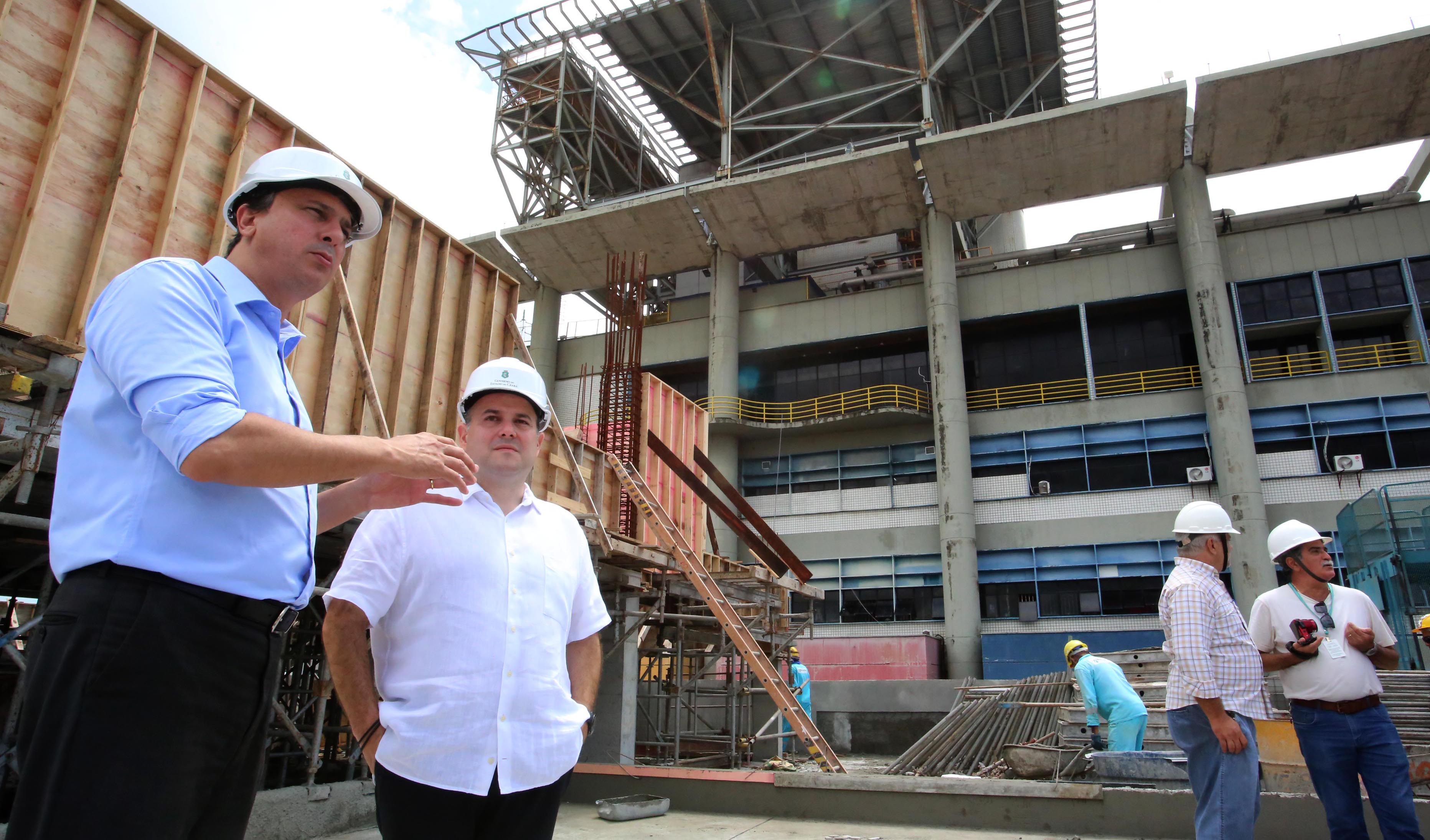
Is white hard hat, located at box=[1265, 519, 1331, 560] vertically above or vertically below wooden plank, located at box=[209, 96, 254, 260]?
below

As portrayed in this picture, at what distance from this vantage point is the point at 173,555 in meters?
1.50

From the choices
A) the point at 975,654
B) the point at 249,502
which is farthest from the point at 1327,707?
the point at 975,654

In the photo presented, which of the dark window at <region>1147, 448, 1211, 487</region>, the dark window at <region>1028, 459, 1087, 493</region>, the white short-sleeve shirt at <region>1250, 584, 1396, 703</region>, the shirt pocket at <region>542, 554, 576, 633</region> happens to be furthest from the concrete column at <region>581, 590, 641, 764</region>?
the dark window at <region>1147, 448, 1211, 487</region>

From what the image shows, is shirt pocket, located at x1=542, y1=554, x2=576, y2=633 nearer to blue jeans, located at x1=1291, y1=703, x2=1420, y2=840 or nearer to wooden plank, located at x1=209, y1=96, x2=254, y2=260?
blue jeans, located at x1=1291, y1=703, x2=1420, y2=840

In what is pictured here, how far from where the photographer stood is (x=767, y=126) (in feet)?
100

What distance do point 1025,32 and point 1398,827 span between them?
3068 cm

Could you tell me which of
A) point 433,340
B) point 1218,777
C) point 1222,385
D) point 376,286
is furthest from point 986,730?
point 1222,385

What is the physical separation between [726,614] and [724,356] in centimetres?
1923

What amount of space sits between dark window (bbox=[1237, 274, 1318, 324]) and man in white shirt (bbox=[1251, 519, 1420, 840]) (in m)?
24.4

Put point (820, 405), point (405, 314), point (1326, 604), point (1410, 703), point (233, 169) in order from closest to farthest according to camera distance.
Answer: point (1326, 604), point (233, 169), point (1410, 703), point (405, 314), point (820, 405)

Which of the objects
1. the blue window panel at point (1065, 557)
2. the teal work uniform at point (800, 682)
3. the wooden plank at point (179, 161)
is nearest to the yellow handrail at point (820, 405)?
the blue window panel at point (1065, 557)

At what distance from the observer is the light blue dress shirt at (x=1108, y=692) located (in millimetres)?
8664

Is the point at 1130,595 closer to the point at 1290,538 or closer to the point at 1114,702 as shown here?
the point at 1114,702

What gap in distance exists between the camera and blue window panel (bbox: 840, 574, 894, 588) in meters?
26.7
